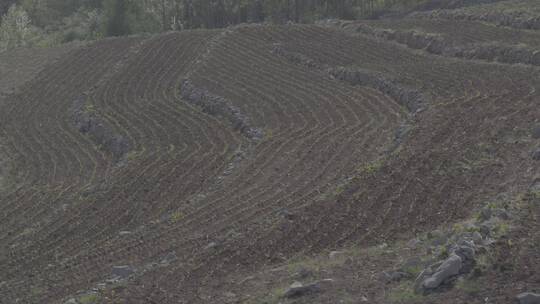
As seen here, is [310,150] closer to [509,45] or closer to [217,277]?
[217,277]

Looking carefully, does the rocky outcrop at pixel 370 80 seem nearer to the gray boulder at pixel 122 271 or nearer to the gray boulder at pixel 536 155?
the gray boulder at pixel 536 155

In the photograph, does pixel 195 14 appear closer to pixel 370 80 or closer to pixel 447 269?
pixel 370 80

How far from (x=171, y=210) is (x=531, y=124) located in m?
13.9

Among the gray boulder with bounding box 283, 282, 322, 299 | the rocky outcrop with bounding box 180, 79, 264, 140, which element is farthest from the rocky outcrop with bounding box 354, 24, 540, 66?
the gray boulder with bounding box 283, 282, 322, 299

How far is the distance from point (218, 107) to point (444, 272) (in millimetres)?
32819

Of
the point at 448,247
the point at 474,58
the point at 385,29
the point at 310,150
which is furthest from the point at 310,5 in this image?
the point at 448,247

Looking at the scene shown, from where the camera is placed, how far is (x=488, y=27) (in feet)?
208

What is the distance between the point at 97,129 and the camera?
49062mm

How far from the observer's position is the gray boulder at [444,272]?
1648 centimetres

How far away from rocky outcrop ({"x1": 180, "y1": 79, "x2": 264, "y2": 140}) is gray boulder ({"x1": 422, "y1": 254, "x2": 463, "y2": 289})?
79.2 ft

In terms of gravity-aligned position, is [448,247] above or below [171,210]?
above

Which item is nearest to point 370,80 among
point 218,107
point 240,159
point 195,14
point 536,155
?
point 218,107

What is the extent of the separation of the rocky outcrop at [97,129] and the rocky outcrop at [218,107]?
18.7 ft

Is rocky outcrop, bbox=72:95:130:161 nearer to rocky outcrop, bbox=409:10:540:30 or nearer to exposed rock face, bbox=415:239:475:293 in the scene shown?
exposed rock face, bbox=415:239:475:293
